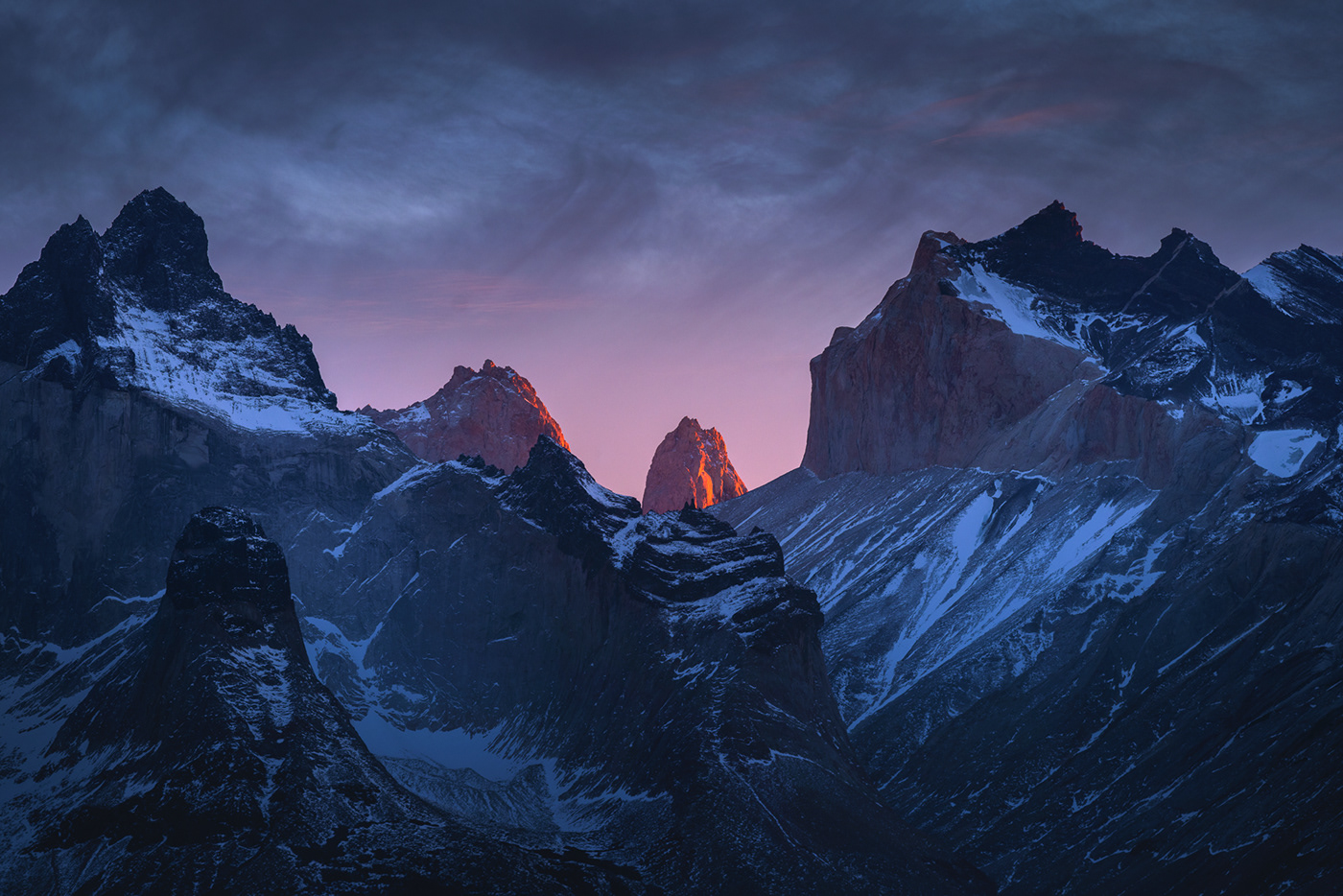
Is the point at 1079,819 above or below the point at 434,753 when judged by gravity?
below

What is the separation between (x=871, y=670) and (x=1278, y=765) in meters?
65.1

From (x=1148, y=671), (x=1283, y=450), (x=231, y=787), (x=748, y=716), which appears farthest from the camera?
(x=1283, y=450)

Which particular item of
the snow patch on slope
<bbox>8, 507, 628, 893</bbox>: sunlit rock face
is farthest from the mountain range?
the snow patch on slope

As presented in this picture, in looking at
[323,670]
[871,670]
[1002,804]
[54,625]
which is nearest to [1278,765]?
[1002,804]

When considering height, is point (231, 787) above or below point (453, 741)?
below

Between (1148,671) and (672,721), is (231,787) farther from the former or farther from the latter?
(1148,671)

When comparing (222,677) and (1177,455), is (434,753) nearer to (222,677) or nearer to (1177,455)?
(222,677)

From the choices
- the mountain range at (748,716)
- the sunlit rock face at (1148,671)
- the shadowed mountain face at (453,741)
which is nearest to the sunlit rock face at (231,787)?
the shadowed mountain face at (453,741)

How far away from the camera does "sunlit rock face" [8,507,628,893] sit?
113688 millimetres

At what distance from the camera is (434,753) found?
180 meters

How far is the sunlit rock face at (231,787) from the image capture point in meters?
114

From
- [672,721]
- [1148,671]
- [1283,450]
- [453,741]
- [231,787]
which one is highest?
[453,741]

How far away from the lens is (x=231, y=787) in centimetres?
12188

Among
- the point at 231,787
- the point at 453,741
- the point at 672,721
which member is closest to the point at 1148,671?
the point at 672,721
